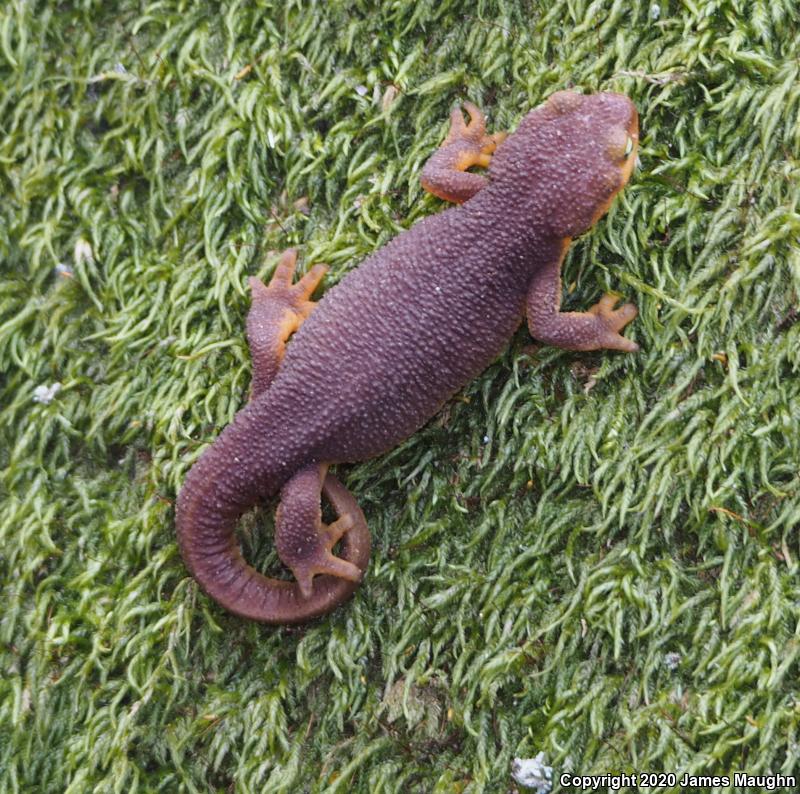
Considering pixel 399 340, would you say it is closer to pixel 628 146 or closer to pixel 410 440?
pixel 410 440

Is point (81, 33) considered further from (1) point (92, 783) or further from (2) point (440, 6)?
(1) point (92, 783)

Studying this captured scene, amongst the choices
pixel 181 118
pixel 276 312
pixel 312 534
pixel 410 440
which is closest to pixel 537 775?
pixel 312 534

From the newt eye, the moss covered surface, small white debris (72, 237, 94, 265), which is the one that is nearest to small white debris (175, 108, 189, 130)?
the moss covered surface

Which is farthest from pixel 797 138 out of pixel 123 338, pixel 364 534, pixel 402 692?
pixel 123 338

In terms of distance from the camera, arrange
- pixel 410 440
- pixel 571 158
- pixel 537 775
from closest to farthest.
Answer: pixel 537 775 < pixel 571 158 < pixel 410 440

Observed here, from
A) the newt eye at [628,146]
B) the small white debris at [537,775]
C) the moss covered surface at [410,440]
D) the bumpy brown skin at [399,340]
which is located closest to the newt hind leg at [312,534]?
the bumpy brown skin at [399,340]
